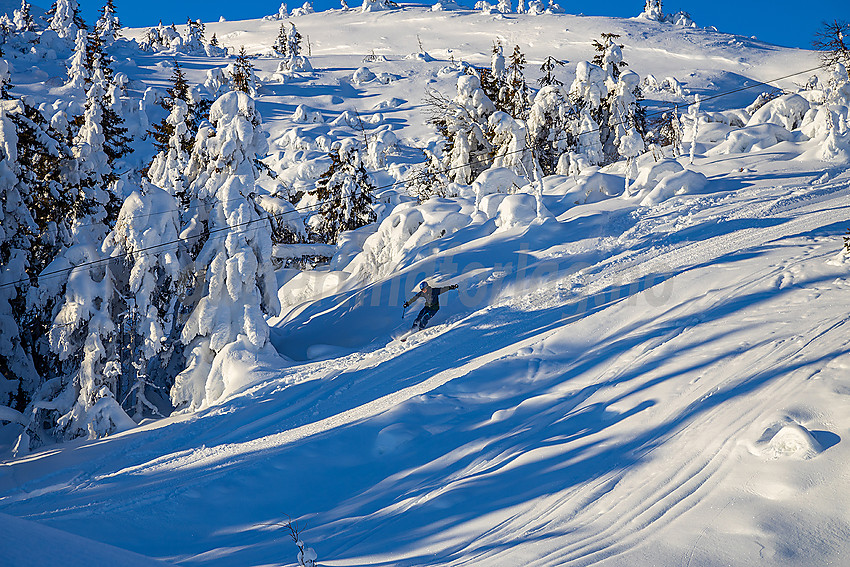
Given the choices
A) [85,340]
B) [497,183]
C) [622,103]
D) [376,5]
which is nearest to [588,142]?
[622,103]

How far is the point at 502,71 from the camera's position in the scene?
1103 inches

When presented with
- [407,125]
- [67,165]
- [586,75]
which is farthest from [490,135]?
[407,125]

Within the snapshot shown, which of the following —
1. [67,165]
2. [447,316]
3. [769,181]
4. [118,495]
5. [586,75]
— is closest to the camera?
[118,495]

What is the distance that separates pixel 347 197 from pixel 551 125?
987cm

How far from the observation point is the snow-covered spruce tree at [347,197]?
89.8ft

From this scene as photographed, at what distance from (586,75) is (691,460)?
2536 centimetres

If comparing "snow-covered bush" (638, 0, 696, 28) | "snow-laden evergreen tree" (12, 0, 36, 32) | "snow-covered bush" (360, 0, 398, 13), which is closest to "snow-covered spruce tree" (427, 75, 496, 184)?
"snow-laden evergreen tree" (12, 0, 36, 32)

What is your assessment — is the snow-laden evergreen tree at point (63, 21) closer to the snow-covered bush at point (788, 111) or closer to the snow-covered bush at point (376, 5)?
the snow-covered bush at point (376, 5)

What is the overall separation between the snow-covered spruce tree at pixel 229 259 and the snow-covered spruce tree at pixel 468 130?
12217 millimetres

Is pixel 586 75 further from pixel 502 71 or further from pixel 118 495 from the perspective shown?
pixel 118 495

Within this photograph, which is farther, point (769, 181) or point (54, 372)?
point (769, 181)

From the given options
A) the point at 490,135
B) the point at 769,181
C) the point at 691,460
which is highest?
the point at 490,135

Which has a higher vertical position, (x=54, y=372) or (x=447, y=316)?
(x=447, y=316)

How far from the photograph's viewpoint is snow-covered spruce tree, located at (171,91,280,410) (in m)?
13.5
